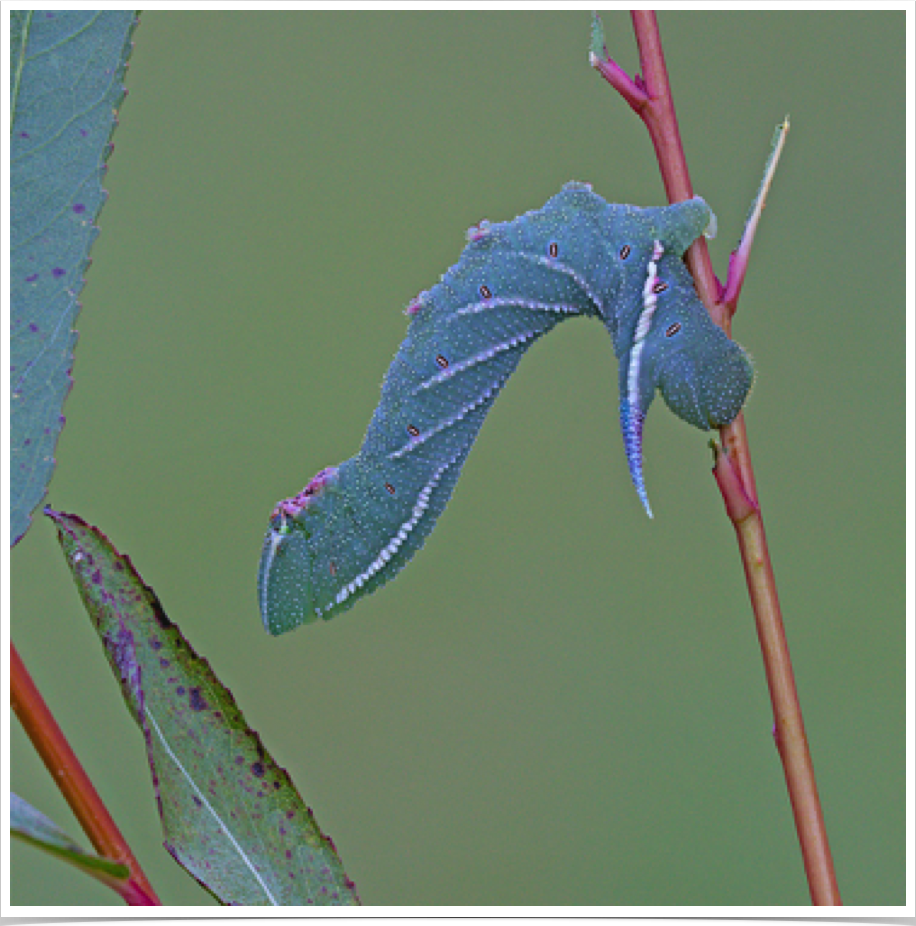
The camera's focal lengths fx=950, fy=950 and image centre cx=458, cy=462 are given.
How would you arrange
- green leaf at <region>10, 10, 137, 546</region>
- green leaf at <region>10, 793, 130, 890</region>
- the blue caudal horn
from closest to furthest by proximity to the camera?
green leaf at <region>10, 793, 130, 890</region> → green leaf at <region>10, 10, 137, 546</region> → the blue caudal horn

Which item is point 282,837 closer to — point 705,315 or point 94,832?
point 94,832

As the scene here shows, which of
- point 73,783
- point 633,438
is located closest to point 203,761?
point 73,783

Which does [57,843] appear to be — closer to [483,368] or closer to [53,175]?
[53,175]

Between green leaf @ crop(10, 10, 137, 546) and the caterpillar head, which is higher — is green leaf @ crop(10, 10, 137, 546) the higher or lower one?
the higher one

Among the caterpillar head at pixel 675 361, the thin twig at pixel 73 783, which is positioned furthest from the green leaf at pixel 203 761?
the caterpillar head at pixel 675 361

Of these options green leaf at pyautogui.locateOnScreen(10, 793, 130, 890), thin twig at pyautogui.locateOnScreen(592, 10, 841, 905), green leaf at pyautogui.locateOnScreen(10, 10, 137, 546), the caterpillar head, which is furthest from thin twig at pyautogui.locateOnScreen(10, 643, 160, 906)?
the caterpillar head

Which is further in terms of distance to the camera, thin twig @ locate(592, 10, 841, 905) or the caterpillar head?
the caterpillar head

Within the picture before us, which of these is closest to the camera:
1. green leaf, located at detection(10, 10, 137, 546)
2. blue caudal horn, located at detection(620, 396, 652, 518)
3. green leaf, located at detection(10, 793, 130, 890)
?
green leaf, located at detection(10, 793, 130, 890)

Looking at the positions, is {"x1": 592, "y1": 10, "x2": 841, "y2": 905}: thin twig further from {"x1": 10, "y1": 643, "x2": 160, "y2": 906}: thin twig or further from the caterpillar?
{"x1": 10, "y1": 643, "x2": 160, "y2": 906}: thin twig
